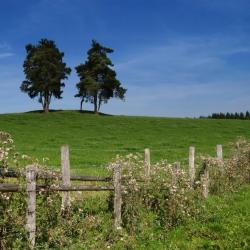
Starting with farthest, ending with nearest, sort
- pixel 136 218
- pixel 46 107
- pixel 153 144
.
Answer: pixel 46 107 → pixel 153 144 → pixel 136 218

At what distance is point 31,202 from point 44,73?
68909mm

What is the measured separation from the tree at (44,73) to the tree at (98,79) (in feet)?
10.7

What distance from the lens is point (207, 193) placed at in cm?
1706

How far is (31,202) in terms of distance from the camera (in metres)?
9.06

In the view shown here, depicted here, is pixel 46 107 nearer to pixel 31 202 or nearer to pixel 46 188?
pixel 46 188

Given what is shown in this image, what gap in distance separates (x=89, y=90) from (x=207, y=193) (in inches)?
2517

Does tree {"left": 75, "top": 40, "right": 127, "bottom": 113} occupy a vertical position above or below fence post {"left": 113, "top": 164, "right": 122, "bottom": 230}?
above

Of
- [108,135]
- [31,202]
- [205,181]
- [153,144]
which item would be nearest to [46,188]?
[31,202]

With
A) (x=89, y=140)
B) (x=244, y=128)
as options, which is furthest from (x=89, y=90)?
Answer: (x=89, y=140)

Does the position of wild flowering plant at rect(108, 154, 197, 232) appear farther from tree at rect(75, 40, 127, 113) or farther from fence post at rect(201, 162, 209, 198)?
tree at rect(75, 40, 127, 113)

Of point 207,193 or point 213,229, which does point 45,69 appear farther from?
point 213,229

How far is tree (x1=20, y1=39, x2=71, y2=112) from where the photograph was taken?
252 ft

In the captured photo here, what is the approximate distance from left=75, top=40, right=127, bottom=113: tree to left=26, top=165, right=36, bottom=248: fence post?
231 feet

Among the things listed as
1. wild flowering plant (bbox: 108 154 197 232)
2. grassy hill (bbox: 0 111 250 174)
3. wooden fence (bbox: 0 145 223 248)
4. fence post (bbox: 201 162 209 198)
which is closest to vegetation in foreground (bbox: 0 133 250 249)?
wild flowering plant (bbox: 108 154 197 232)
